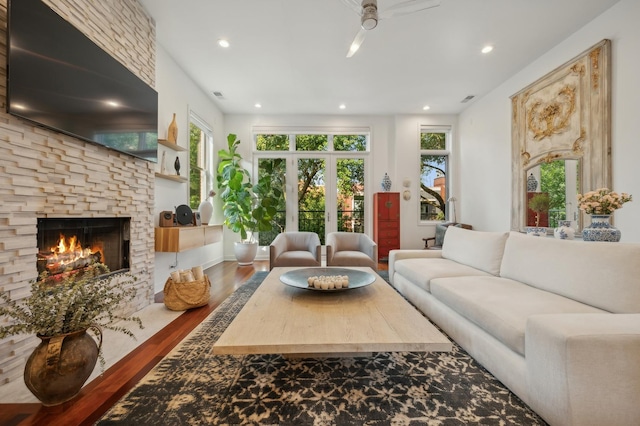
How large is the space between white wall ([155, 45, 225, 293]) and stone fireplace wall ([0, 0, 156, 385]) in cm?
47

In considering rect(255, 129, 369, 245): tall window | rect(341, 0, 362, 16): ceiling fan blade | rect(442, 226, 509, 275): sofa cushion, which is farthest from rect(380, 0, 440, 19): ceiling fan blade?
rect(255, 129, 369, 245): tall window

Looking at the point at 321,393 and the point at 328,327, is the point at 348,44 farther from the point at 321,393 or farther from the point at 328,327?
the point at 321,393

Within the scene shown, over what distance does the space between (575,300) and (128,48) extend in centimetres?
431

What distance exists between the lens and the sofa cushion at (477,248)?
263 centimetres

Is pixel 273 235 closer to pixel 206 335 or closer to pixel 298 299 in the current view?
pixel 206 335

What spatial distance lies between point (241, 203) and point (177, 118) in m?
1.87

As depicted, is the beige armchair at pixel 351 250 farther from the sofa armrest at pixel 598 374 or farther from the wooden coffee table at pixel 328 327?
the sofa armrest at pixel 598 374

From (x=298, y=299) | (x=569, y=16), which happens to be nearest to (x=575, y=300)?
(x=298, y=299)

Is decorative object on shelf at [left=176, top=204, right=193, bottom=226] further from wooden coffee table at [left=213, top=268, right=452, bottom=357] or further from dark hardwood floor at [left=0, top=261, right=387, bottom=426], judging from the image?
wooden coffee table at [left=213, top=268, right=452, bottom=357]

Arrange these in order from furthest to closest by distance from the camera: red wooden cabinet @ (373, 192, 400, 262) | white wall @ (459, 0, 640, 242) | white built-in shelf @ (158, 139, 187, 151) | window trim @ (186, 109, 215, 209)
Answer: red wooden cabinet @ (373, 192, 400, 262), window trim @ (186, 109, 215, 209), white built-in shelf @ (158, 139, 187, 151), white wall @ (459, 0, 640, 242)

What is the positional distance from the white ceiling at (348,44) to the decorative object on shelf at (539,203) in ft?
6.58

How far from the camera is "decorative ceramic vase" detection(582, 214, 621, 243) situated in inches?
87.4

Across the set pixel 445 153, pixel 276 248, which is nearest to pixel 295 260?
pixel 276 248

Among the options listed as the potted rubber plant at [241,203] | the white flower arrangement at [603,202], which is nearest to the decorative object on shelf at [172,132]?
the potted rubber plant at [241,203]
